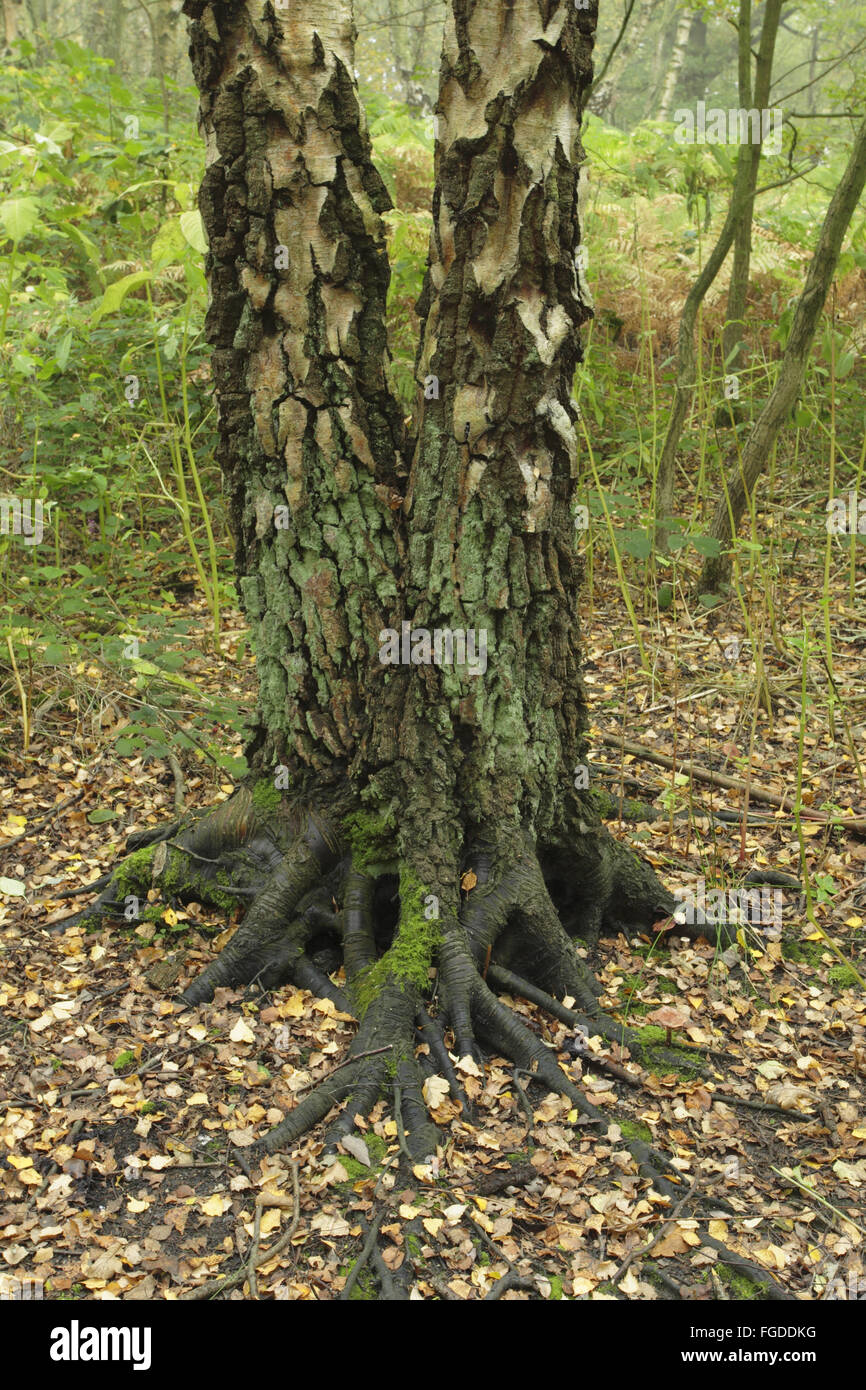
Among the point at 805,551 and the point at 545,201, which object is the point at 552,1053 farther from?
the point at 805,551

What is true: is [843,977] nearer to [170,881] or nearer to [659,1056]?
[659,1056]

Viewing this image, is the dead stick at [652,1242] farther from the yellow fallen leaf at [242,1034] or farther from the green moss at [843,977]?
the yellow fallen leaf at [242,1034]

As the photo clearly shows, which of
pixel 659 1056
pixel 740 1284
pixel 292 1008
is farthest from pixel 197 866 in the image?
pixel 740 1284

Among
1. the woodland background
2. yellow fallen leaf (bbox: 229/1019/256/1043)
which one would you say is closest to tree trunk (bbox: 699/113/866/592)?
the woodland background

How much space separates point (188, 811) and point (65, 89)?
6.60m

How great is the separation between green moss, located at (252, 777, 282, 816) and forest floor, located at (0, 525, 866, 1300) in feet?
1.33

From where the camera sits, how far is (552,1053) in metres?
2.45

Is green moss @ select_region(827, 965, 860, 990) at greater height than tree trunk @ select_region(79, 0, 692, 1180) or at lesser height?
lesser

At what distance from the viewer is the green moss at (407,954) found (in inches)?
97.3

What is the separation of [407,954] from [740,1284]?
1045mm

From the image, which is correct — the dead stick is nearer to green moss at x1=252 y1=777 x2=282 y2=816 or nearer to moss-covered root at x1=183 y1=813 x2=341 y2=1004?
moss-covered root at x1=183 y1=813 x2=341 y2=1004

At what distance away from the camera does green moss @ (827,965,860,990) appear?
9.00 ft

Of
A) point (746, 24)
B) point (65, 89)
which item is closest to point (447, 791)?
point (746, 24)

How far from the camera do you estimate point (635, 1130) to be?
2.28 metres
